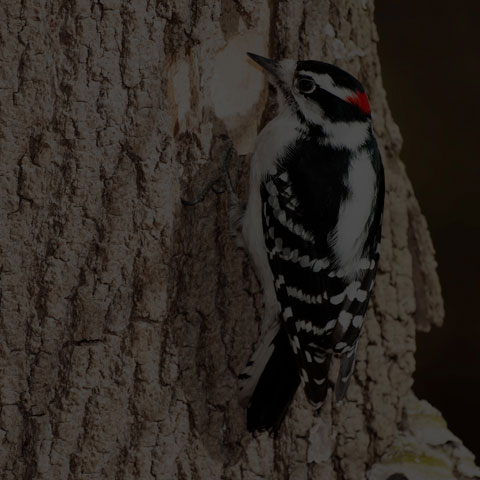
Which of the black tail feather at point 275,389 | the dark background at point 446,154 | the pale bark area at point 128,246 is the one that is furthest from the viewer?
the dark background at point 446,154

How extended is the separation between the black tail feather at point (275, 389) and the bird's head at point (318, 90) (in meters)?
0.69

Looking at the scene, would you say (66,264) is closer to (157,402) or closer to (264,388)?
(157,402)

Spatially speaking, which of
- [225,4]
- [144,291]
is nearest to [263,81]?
[225,4]

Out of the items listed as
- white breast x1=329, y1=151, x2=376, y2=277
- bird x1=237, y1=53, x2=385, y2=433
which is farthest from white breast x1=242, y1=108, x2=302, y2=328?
white breast x1=329, y1=151, x2=376, y2=277

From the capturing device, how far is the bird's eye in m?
2.09

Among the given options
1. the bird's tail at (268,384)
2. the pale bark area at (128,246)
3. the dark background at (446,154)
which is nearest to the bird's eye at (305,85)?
the pale bark area at (128,246)

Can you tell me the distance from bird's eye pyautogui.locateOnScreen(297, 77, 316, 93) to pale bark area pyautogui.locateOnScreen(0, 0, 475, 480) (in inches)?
4.6

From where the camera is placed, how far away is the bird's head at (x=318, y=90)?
2029 millimetres

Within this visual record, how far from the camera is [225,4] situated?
2.02 meters

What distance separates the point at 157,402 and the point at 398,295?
3.08ft

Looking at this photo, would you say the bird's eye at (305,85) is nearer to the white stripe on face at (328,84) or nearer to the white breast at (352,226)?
the white stripe on face at (328,84)

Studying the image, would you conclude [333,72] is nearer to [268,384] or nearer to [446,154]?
[268,384]

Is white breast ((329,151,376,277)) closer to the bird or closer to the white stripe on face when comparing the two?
the bird

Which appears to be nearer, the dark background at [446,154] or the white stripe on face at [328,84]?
the white stripe on face at [328,84]
